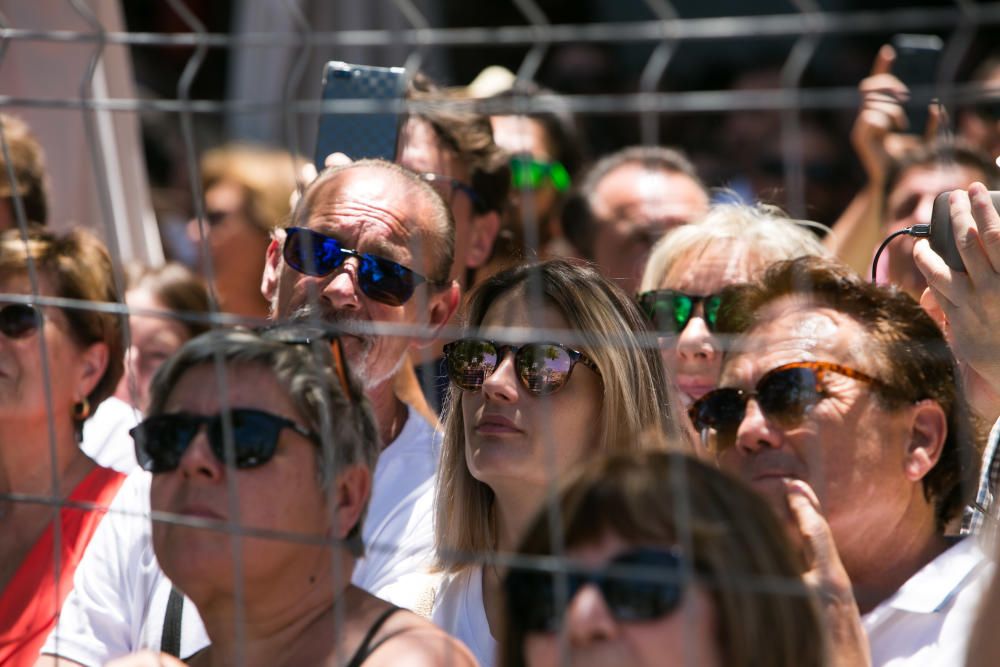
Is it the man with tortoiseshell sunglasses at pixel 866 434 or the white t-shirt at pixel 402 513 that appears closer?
the man with tortoiseshell sunglasses at pixel 866 434

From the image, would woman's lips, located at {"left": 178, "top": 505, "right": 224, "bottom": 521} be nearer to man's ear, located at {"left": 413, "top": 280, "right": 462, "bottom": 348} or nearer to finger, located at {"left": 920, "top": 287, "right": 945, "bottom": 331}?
man's ear, located at {"left": 413, "top": 280, "right": 462, "bottom": 348}

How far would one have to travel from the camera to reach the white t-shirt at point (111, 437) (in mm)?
2518

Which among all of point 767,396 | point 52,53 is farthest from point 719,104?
point 52,53

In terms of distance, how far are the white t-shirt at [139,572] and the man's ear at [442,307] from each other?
9.9 inches

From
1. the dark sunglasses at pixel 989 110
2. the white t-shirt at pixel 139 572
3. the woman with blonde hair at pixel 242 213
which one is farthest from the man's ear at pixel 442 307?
the dark sunglasses at pixel 989 110

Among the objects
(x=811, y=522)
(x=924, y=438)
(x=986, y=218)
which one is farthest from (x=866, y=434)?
(x=986, y=218)

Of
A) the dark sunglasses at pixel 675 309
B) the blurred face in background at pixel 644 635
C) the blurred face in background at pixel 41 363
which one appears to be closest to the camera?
the blurred face in background at pixel 644 635

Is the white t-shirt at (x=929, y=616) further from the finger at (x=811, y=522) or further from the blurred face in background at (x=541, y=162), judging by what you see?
the blurred face in background at (x=541, y=162)

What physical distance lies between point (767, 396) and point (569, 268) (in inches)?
15.1

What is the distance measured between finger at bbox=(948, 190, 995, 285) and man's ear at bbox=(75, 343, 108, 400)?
1.44 meters

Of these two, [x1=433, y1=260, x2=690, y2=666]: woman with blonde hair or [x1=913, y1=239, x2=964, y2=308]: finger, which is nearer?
[x1=913, y1=239, x2=964, y2=308]: finger

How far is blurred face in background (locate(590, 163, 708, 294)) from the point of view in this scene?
3070mm

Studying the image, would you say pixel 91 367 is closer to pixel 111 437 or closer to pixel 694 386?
pixel 111 437

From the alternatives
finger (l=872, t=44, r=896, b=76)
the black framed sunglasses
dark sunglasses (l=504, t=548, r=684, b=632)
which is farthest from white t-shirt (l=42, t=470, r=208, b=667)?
finger (l=872, t=44, r=896, b=76)
